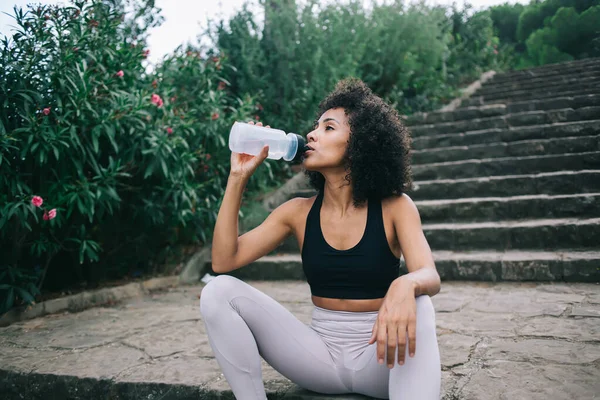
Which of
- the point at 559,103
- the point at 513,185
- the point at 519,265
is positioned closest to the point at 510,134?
the point at 559,103

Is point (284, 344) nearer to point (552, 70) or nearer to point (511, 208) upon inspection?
point (511, 208)

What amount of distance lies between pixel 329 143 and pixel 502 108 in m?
5.57

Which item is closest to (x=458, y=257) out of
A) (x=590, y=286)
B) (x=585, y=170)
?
(x=590, y=286)

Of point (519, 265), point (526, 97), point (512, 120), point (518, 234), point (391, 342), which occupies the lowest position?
point (519, 265)

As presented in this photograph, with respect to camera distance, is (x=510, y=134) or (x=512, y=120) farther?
(x=512, y=120)

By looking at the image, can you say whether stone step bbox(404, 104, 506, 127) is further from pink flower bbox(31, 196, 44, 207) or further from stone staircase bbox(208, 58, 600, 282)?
pink flower bbox(31, 196, 44, 207)

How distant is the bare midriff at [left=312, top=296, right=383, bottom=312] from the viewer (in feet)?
5.69

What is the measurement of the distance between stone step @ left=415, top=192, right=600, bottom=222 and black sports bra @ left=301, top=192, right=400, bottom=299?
9.66ft

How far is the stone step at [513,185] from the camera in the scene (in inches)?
171

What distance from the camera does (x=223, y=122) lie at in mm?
4727

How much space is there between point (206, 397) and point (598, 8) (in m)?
5.97

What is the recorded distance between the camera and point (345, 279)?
1.75m

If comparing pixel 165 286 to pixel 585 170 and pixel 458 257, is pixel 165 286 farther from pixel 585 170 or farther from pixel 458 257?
pixel 585 170

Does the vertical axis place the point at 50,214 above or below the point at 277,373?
above
